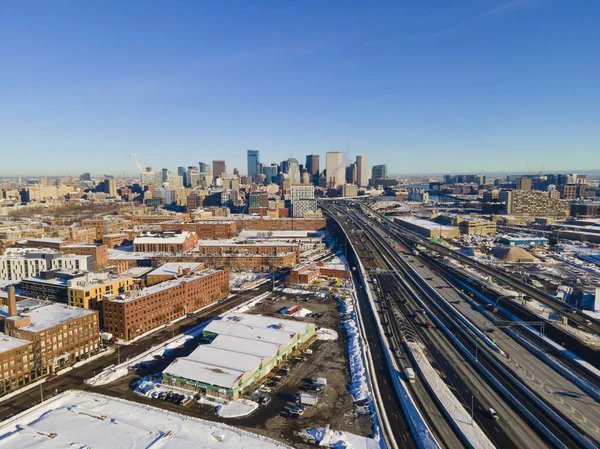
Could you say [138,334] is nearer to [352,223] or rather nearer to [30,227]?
[30,227]

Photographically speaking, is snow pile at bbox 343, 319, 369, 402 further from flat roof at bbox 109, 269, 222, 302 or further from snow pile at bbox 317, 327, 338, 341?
flat roof at bbox 109, 269, 222, 302

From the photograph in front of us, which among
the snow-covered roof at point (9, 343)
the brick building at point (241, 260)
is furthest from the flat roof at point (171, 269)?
the snow-covered roof at point (9, 343)

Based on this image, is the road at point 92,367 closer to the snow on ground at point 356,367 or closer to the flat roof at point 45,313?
the flat roof at point 45,313

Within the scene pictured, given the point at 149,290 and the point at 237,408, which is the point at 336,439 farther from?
the point at 149,290

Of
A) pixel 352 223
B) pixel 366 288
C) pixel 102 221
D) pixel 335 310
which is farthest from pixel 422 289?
pixel 102 221

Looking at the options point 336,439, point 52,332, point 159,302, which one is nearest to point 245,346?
point 159,302

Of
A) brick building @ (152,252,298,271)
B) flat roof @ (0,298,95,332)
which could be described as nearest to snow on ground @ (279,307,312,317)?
flat roof @ (0,298,95,332)
